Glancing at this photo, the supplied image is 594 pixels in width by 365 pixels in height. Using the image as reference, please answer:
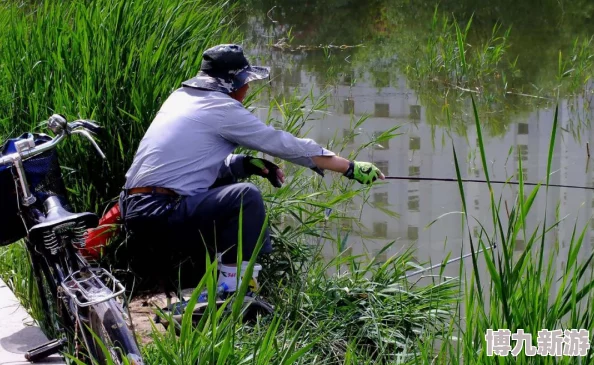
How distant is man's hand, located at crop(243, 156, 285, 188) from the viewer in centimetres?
424

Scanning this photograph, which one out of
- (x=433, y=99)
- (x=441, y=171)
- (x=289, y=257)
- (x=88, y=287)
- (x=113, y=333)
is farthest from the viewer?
(x=433, y=99)

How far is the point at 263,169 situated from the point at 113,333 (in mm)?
1475

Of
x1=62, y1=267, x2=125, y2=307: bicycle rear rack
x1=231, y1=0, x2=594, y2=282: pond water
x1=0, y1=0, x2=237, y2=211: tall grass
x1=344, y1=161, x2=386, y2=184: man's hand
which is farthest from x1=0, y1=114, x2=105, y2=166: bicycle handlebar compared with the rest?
x1=231, y1=0, x2=594, y2=282: pond water

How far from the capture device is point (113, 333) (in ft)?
9.53

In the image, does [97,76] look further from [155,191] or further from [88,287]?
[88,287]

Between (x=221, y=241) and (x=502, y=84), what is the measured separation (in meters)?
6.19

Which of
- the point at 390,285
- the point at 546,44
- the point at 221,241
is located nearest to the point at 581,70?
the point at 546,44

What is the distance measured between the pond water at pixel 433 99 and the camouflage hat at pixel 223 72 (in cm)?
87

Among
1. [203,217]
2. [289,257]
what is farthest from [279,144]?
[289,257]

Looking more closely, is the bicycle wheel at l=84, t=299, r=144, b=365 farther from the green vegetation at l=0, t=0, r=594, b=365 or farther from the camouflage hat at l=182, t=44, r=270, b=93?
the camouflage hat at l=182, t=44, r=270, b=93

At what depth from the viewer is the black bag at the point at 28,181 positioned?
11.2ft

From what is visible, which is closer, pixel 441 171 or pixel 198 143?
pixel 198 143

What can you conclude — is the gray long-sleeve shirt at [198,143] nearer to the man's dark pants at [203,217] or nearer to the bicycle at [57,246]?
the man's dark pants at [203,217]

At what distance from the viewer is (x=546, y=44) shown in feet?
38.1
